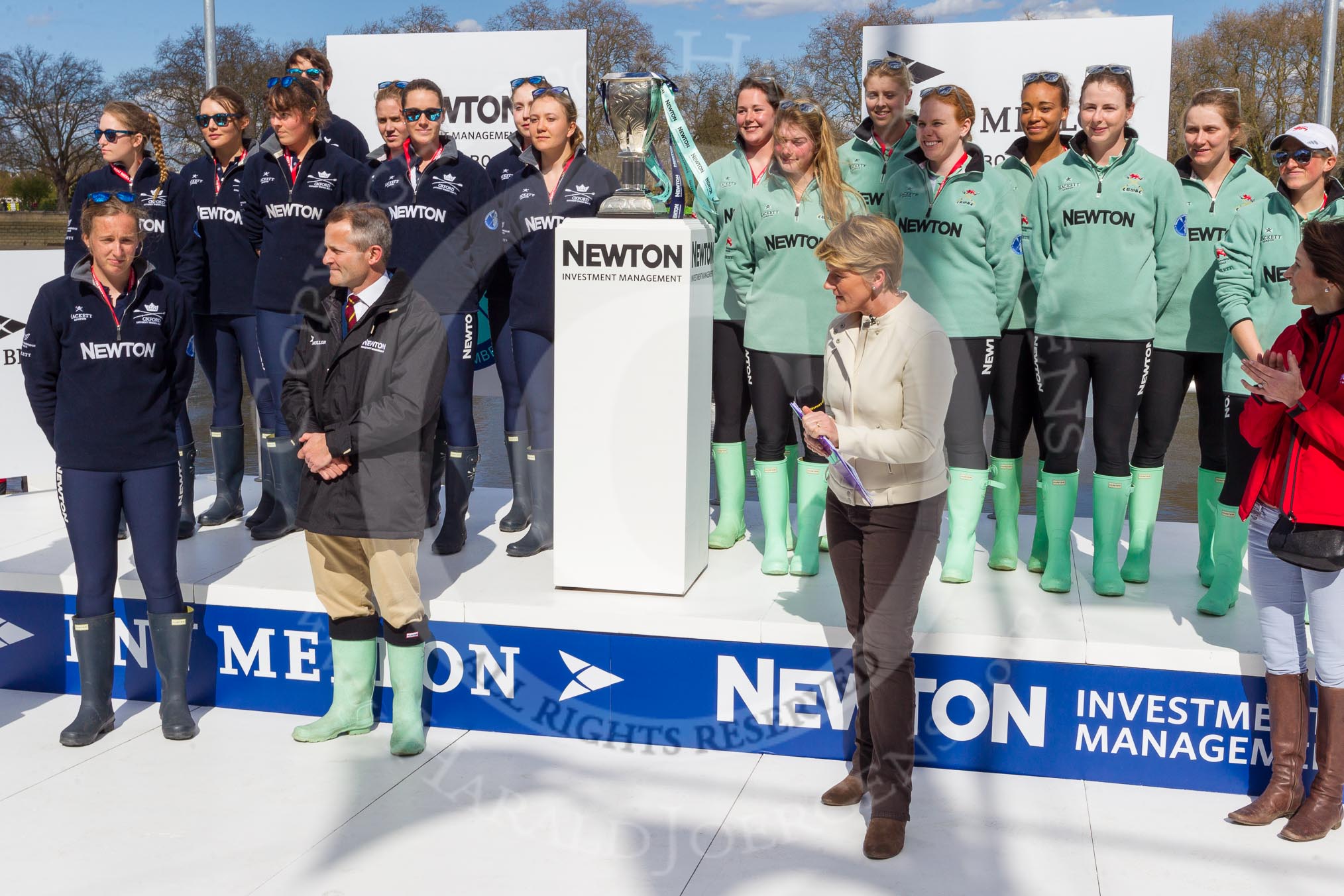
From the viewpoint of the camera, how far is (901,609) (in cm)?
277

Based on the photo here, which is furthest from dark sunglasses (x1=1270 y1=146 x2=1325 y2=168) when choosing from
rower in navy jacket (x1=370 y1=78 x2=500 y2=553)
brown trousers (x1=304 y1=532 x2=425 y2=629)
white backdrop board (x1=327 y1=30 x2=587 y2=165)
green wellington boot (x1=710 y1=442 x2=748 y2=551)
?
white backdrop board (x1=327 y1=30 x2=587 y2=165)

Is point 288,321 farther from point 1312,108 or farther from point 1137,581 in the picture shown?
point 1312,108

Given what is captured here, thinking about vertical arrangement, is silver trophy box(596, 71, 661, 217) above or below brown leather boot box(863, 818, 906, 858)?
above

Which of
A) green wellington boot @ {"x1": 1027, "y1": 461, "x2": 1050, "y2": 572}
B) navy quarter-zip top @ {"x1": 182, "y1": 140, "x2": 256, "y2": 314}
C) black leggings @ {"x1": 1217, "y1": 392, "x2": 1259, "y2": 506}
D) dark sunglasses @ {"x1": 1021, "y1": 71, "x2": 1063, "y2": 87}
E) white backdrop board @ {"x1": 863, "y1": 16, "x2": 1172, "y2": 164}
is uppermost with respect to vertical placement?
white backdrop board @ {"x1": 863, "y1": 16, "x2": 1172, "y2": 164}

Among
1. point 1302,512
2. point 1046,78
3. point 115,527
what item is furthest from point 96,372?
point 1302,512

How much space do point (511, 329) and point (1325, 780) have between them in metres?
2.86

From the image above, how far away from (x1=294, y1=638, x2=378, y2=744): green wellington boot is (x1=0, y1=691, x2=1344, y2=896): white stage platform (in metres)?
0.05

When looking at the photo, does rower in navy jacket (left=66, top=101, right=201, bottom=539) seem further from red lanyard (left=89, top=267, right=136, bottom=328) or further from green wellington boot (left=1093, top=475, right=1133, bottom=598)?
green wellington boot (left=1093, top=475, right=1133, bottom=598)

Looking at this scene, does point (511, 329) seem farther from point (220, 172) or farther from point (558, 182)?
point (220, 172)

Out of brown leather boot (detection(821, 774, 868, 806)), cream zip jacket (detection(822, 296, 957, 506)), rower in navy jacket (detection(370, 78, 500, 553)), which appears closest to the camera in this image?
cream zip jacket (detection(822, 296, 957, 506))

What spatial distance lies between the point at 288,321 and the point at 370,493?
135 cm

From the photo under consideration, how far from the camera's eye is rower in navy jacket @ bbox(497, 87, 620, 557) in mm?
4105

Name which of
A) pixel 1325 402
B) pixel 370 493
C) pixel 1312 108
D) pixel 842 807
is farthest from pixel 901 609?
pixel 1312 108

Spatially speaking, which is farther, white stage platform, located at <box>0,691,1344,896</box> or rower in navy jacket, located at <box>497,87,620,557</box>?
rower in navy jacket, located at <box>497,87,620,557</box>
